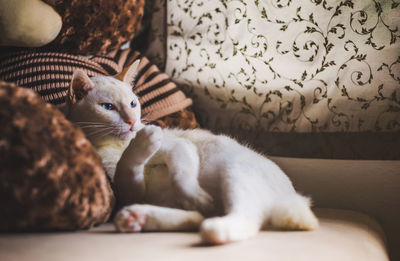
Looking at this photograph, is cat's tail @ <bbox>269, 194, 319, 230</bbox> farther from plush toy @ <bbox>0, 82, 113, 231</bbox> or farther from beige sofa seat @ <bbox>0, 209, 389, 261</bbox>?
plush toy @ <bbox>0, 82, 113, 231</bbox>

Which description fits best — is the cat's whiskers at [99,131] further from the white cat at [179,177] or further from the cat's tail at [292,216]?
the cat's tail at [292,216]

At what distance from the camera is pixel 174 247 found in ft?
2.08

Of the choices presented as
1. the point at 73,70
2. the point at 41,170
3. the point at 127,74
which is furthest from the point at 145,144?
the point at 73,70

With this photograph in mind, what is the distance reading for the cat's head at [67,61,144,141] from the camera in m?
0.92

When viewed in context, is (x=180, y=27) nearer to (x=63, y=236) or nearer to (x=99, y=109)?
(x=99, y=109)

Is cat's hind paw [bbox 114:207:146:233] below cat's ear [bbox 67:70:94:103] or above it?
below

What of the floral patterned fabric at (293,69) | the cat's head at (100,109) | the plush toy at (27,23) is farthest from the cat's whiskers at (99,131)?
the floral patterned fabric at (293,69)

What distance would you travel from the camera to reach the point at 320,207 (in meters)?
1.23

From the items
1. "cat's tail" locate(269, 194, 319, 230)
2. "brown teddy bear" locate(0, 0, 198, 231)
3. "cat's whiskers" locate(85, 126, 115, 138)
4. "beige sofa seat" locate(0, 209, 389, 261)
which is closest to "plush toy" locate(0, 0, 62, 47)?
"brown teddy bear" locate(0, 0, 198, 231)

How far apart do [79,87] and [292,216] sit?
64cm

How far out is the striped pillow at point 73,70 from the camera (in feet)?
3.55

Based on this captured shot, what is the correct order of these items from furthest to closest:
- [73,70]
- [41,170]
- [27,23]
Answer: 1. [73,70]
2. [27,23]
3. [41,170]

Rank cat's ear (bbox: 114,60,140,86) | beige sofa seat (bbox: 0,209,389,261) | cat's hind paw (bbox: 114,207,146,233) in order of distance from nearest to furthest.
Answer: beige sofa seat (bbox: 0,209,389,261), cat's hind paw (bbox: 114,207,146,233), cat's ear (bbox: 114,60,140,86)

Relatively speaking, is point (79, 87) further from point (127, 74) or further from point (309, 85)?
point (309, 85)
